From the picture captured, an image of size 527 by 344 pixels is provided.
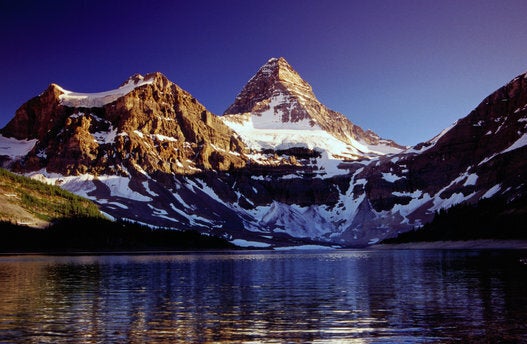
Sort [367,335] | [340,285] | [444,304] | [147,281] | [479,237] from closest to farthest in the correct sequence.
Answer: [367,335], [444,304], [340,285], [147,281], [479,237]

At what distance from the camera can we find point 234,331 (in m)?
29.4

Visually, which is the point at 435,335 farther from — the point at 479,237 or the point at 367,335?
the point at 479,237

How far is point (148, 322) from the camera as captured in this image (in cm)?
3256

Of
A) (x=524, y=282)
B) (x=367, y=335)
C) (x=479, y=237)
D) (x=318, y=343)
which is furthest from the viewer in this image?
(x=479, y=237)

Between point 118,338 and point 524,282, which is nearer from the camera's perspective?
point 118,338

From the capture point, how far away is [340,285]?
56406 millimetres

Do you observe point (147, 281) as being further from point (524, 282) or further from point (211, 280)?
point (524, 282)

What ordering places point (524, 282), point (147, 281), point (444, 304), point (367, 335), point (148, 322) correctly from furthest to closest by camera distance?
point (147, 281), point (524, 282), point (444, 304), point (148, 322), point (367, 335)

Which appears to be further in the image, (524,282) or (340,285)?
(340,285)

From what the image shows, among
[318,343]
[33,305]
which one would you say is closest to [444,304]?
[318,343]

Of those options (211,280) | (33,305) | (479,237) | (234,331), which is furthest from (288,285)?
(479,237)

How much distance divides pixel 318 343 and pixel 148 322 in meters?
10.8

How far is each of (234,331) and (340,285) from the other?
1124 inches

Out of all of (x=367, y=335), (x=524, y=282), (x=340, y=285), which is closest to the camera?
(x=367, y=335)
